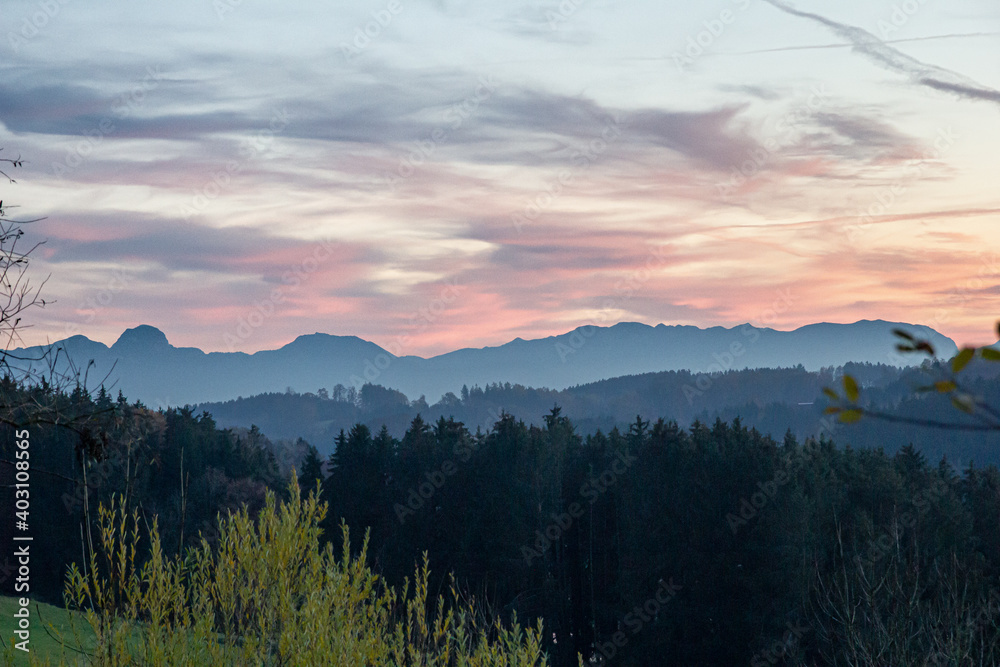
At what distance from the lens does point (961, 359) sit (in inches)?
54.3

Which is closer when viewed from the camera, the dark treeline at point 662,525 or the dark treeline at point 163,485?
the dark treeline at point 662,525

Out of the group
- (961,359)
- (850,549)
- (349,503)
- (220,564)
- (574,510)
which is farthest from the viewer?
(349,503)

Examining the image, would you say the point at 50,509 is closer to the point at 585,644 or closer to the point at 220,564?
the point at 585,644

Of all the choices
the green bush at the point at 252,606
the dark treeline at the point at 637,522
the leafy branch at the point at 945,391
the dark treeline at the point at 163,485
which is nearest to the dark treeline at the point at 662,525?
the dark treeline at the point at 637,522

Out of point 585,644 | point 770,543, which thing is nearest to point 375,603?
point 770,543

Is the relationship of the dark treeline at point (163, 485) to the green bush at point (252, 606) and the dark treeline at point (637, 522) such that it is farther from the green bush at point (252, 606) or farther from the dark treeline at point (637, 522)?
the green bush at point (252, 606)

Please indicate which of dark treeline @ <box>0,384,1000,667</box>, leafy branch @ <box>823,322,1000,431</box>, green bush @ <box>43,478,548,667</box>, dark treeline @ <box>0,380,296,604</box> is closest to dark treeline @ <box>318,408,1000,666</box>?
dark treeline @ <box>0,384,1000,667</box>

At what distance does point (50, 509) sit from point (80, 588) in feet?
151

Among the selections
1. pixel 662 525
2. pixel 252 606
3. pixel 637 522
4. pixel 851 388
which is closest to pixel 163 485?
pixel 637 522

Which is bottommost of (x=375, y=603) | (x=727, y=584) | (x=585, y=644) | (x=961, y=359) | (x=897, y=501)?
(x=585, y=644)

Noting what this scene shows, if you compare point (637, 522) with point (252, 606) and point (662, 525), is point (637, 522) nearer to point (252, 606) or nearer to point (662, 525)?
point (662, 525)

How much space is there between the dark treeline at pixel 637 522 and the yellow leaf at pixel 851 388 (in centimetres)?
2865

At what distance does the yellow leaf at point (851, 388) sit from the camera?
144 cm

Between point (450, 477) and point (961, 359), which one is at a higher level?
point (961, 359)
